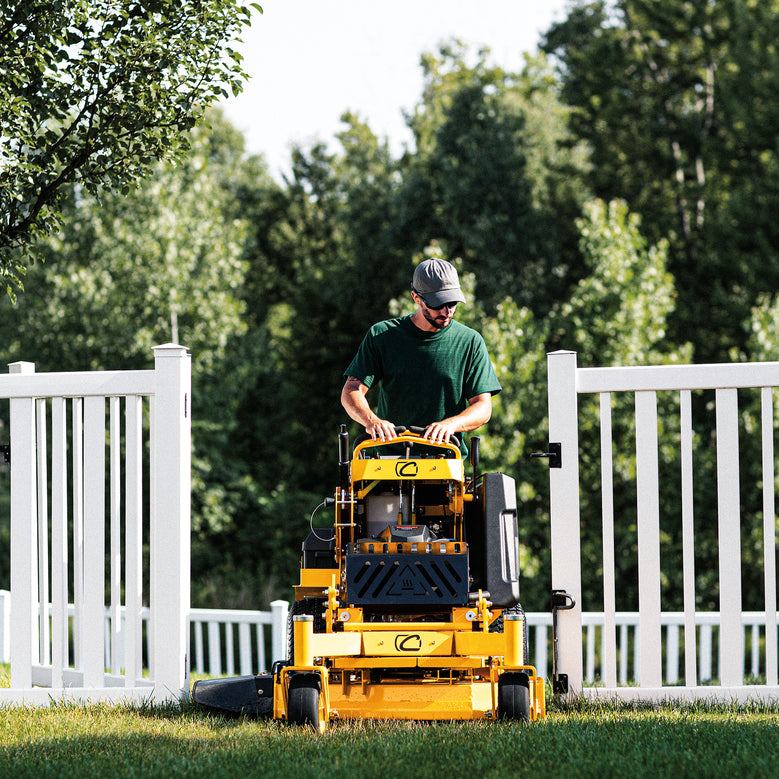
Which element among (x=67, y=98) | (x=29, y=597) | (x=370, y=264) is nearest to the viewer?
(x=29, y=597)

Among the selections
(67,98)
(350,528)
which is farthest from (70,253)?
(350,528)

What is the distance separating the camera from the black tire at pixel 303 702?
397cm

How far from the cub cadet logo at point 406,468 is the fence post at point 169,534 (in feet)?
4.44

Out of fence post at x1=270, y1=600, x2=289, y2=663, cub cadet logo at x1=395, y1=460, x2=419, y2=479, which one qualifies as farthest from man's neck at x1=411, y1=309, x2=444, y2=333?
fence post at x1=270, y1=600, x2=289, y2=663

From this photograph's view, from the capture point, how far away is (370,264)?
2283 cm

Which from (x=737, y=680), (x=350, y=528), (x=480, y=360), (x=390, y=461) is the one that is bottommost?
(x=737, y=680)

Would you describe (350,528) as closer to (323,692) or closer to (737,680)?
(323,692)

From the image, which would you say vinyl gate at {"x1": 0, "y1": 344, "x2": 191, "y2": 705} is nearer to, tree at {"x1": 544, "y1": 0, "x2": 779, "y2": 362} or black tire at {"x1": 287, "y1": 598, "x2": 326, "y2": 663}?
black tire at {"x1": 287, "y1": 598, "x2": 326, "y2": 663}

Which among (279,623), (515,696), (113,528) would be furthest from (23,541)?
(279,623)

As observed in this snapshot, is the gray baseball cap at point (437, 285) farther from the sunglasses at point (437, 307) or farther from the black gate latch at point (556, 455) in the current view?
the black gate latch at point (556, 455)

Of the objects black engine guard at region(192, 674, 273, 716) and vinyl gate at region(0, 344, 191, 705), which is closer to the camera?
black engine guard at region(192, 674, 273, 716)

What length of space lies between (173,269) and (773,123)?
38.1 feet

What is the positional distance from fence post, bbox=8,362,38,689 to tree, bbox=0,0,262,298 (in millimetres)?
910

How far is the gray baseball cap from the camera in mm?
4457
